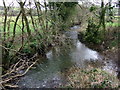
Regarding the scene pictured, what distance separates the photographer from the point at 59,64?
7207 millimetres

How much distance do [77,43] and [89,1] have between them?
110 inches

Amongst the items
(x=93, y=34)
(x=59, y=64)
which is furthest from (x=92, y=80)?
(x=93, y=34)

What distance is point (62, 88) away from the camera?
16.7 ft

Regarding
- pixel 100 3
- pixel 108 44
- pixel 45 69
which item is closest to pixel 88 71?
pixel 45 69

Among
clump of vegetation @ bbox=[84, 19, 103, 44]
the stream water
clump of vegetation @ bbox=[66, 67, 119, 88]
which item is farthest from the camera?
clump of vegetation @ bbox=[84, 19, 103, 44]

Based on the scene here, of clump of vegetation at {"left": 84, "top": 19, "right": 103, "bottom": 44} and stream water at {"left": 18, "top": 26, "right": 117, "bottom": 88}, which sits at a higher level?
clump of vegetation at {"left": 84, "top": 19, "right": 103, "bottom": 44}

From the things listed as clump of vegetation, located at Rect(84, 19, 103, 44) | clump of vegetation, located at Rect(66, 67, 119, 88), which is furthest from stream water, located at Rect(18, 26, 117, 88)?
clump of vegetation, located at Rect(84, 19, 103, 44)

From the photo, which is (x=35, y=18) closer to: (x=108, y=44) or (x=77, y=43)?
(x=77, y=43)

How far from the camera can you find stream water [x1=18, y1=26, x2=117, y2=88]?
5652 mm

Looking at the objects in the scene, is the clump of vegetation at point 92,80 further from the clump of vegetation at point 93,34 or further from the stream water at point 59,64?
the clump of vegetation at point 93,34

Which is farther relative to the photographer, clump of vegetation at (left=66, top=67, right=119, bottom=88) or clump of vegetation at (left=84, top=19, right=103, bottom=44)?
clump of vegetation at (left=84, top=19, right=103, bottom=44)

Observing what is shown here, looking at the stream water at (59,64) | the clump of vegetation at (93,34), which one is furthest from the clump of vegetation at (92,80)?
the clump of vegetation at (93,34)

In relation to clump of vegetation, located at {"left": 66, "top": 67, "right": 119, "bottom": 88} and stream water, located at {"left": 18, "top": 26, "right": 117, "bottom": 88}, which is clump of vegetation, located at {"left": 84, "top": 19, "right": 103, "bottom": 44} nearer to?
stream water, located at {"left": 18, "top": 26, "right": 117, "bottom": 88}

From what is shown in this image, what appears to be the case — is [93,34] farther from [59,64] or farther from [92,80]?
[92,80]
